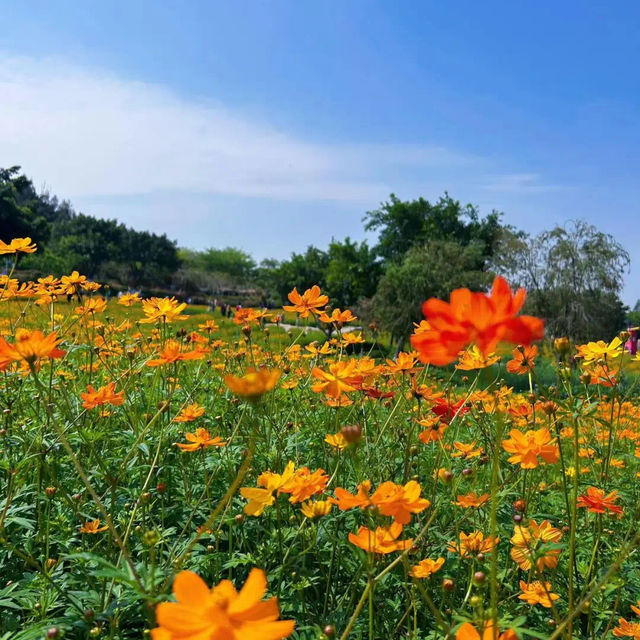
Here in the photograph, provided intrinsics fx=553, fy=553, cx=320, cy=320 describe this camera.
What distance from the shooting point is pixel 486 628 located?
A: 0.73 m

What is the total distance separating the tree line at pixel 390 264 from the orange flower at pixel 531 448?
218 centimetres

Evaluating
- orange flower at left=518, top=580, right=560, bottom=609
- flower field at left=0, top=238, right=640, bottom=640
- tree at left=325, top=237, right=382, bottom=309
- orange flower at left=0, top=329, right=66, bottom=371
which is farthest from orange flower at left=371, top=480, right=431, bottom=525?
tree at left=325, top=237, right=382, bottom=309

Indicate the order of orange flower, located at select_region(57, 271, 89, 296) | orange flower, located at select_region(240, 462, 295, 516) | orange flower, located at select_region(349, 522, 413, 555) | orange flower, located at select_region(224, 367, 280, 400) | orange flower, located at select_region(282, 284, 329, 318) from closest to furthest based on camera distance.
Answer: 1. orange flower, located at select_region(224, 367, 280, 400)
2. orange flower, located at select_region(349, 522, 413, 555)
3. orange flower, located at select_region(240, 462, 295, 516)
4. orange flower, located at select_region(282, 284, 329, 318)
5. orange flower, located at select_region(57, 271, 89, 296)

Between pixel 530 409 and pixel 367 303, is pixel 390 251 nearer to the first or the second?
pixel 367 303

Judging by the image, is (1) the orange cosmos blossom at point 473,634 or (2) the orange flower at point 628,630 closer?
(1) the orange cosmos blossom at point 473,634

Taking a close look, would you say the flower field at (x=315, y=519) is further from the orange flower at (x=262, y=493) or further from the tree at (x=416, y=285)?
the tree at (x=416, y=285)

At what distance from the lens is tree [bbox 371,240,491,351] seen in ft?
54.9

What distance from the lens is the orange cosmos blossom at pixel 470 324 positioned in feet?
2.13

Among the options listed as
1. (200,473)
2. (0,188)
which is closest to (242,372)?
(200,473)

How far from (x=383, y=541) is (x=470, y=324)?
0.40 meters

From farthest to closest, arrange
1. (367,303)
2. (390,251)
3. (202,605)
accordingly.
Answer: (390,251) < (367,303) < (202,605)

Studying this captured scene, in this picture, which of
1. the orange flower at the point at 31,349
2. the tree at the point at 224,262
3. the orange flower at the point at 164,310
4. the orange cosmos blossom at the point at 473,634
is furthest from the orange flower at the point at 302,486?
the tree at the point at 224,262

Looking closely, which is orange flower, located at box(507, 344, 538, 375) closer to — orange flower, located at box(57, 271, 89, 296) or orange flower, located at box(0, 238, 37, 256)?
orange flower, located at box(57, 271, 89, 296)

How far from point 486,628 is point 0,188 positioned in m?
35.4
